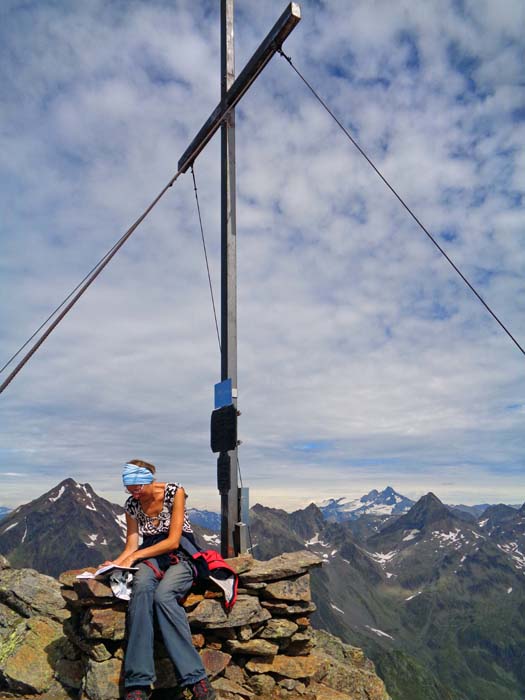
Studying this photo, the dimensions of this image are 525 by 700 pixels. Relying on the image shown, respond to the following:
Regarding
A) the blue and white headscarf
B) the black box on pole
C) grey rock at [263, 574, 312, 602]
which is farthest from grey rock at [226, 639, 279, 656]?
the black box on pole

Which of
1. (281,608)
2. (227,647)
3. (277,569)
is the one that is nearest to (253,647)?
(227,647)

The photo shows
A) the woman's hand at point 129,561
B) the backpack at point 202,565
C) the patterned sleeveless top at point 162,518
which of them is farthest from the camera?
the patterned sleeveless top at point 162,518

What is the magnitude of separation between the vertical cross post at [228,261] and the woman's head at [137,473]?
2985mm

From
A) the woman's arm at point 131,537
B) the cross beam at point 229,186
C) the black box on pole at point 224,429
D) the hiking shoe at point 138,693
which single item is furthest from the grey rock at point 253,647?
the black box on pole at point 224,429

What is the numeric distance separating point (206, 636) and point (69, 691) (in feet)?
8.13

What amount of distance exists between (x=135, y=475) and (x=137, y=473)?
0.16 feet

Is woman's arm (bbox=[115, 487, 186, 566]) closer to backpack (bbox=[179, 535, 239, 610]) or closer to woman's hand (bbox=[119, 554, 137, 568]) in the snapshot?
woman's hand (bbox=[119, 554, 137, 568])

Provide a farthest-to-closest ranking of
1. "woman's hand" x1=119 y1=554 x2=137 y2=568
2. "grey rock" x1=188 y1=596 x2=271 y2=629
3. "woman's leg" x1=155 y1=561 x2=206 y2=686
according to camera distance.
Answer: "grey rock" x1=188 y1=596 x2=271 y2=629, "woman's hand" x1=119 y1=554 x2=137 y2=568, "woman's leg" x1=155 y1=561 x2=206 y2=686

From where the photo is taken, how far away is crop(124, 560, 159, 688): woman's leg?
7.03m

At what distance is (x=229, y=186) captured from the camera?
508 inches

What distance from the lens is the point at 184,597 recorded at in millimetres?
8305

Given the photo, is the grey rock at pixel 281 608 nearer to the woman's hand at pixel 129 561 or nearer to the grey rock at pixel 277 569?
the grey rock at pixel 277 569

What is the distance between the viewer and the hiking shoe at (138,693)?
22.6 feet

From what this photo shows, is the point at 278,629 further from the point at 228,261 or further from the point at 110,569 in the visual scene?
the point at 228,261
